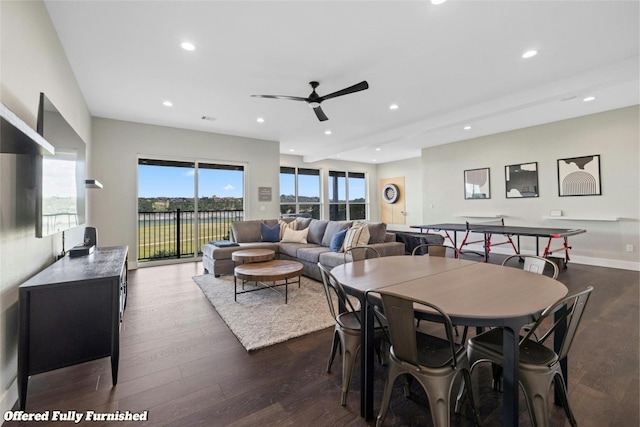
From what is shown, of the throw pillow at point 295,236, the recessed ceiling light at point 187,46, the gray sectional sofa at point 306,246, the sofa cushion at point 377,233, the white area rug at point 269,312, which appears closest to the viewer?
the white area rug at point 269,312

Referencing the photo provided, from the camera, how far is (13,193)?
1.76 meters

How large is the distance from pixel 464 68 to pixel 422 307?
3331mm

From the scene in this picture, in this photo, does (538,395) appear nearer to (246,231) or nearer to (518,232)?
(518,232)

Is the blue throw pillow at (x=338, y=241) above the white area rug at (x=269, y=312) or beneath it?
above

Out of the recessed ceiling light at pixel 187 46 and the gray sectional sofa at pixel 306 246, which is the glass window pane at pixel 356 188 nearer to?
the gray sectional sofa at pixel 306 246

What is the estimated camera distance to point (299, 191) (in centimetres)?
923

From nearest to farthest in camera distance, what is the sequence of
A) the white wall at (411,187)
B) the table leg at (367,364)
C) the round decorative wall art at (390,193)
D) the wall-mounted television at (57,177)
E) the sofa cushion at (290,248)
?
the table leg at (367,364) → the wall-mounted television at (57,177) → the sofa cushion at (290,248) → the white wall at (411,187) → the round decorative wall art at (390,193)

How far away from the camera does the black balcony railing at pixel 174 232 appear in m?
5.74

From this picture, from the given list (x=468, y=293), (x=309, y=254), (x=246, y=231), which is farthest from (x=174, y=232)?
(x=468, y=293)

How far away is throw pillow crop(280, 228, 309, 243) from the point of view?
5.52 metres

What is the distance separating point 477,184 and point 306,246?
4795 millimetres

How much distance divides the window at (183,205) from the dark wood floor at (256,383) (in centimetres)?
341

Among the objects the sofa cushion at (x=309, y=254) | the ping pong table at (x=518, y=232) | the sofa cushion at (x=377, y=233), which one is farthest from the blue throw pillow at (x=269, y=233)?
the ping pong table at (x=518, y=232)

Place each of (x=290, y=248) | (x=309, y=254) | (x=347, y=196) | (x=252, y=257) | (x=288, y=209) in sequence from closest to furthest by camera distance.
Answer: (x=252, y=257) < (x=309, y=254) < (x=290, y=248) < (x=288, y=209) < (x=347, y=196)
